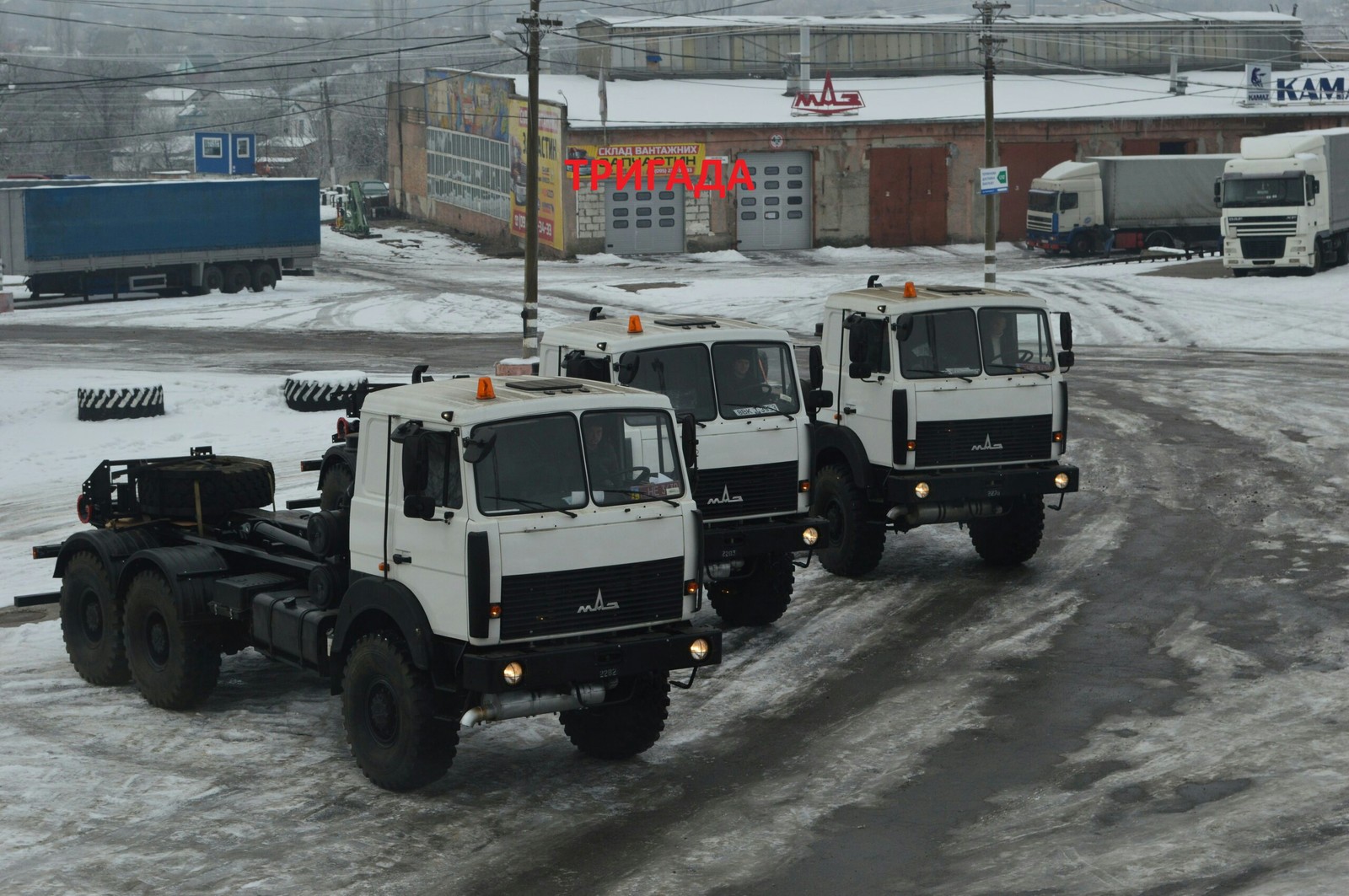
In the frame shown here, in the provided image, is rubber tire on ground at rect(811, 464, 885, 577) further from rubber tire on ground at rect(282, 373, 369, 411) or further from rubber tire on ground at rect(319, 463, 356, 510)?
rubber tire on ground at rect(282, 373, 369, 411)

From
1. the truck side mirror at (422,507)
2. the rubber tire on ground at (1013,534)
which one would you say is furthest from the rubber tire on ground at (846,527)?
the truck side mirror at (422,507)

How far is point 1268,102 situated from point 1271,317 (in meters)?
29.9

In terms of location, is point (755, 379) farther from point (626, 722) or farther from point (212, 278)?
point (212, 278)

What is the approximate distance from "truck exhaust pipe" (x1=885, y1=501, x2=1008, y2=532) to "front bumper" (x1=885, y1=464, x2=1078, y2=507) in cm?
5

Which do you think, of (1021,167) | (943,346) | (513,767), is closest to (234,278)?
(1021,167)

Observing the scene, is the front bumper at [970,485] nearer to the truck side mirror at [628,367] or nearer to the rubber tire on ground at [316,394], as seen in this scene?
the truck side mirror at [628,367]

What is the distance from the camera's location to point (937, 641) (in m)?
14.3

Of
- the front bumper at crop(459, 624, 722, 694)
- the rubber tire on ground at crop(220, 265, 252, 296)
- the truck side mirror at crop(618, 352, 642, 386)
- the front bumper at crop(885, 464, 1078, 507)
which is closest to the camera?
the front bumper at crop(459, 624, 722, 694)

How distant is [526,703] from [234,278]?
40.7 meters

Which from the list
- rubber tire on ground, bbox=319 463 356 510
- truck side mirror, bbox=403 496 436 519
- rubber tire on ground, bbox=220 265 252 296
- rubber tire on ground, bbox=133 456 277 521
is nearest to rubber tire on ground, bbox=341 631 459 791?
truck side mirror, bbox=403 496 436 519

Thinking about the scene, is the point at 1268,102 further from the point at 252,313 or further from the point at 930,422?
the point at 930,422

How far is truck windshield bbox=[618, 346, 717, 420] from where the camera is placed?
14.1 metres

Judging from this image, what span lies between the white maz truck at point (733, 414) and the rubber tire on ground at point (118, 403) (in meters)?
15.0

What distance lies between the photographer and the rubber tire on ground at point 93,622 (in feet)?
43.3
